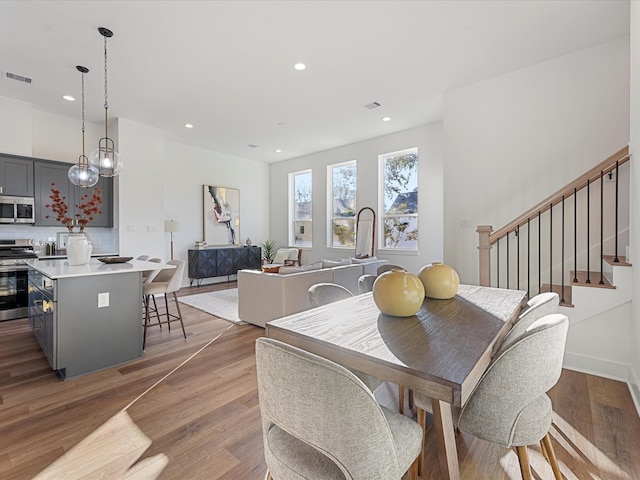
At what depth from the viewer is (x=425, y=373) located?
0.88m

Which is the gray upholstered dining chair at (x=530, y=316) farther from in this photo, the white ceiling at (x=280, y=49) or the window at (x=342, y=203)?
the window at (x=342, y=203)

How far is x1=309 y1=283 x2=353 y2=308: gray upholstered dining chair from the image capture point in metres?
2.05

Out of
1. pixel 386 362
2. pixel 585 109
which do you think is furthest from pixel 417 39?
pixel 386 362

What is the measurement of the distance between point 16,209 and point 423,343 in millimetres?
5857

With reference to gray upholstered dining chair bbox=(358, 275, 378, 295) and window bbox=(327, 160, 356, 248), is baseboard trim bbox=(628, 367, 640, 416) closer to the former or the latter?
gray upholstered dining chair bbox=(358, 275, 378, 295)

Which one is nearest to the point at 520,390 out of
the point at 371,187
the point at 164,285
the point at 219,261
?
the point at 164,285

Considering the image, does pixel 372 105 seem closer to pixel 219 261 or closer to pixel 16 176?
pixel 219 261

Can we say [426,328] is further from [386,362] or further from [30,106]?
[30,106]

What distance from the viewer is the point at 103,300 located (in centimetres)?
267

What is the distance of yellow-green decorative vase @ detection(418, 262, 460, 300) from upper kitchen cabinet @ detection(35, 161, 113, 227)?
5597 millimetres

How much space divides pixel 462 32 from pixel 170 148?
5899 mm

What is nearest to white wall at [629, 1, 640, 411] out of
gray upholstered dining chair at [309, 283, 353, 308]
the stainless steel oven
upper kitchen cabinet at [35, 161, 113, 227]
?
gray upholstered dining chair at [309, 283, 353, 308]

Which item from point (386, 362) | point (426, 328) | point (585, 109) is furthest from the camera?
point (585, 109)

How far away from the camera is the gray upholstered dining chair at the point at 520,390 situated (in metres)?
1.08
